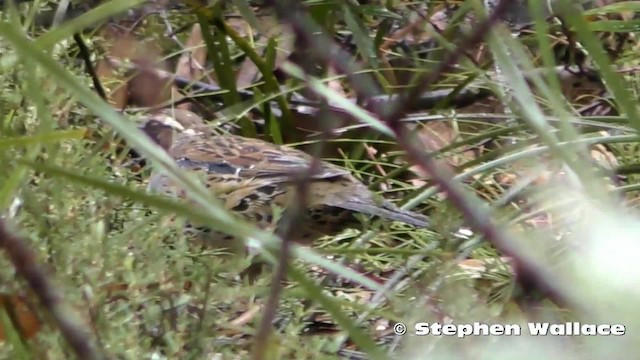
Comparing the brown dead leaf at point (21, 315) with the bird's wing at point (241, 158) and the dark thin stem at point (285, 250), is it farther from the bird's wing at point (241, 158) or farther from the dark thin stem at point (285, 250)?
the bird's wing at point (241, 158)

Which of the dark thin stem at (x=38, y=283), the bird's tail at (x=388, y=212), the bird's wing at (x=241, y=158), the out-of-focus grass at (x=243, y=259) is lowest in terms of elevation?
the bird's wing at (x=241, y=158)

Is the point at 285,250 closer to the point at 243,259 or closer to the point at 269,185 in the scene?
the point at 243,259

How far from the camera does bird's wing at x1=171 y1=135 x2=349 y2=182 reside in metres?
2.12

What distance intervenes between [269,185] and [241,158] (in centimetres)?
17

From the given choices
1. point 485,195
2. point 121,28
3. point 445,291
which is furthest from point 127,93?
point 445,291

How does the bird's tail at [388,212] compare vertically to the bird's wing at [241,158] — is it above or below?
above

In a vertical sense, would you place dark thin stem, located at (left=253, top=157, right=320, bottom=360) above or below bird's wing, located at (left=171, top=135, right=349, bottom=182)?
above

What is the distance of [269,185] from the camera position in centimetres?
208

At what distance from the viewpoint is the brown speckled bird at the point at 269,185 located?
195 cm

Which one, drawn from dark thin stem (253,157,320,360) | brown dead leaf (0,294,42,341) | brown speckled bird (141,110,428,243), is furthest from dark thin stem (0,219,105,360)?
brown speckled bird (141,110,428,243)

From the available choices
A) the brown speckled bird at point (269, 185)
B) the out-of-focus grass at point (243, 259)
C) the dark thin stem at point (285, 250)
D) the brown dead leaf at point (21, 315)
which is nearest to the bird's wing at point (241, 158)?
the brown speckled bird at point (269, 185)

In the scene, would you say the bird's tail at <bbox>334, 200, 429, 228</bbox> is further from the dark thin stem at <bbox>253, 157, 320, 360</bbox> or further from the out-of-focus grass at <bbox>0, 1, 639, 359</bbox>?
the dark thin stem at <bbox>253, 157, 320, 360</bbox>

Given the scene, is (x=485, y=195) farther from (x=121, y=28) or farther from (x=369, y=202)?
(x=121, y=28)

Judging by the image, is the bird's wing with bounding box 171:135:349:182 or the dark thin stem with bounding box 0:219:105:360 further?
the bird's wing with bounding box 171:135:349:182
